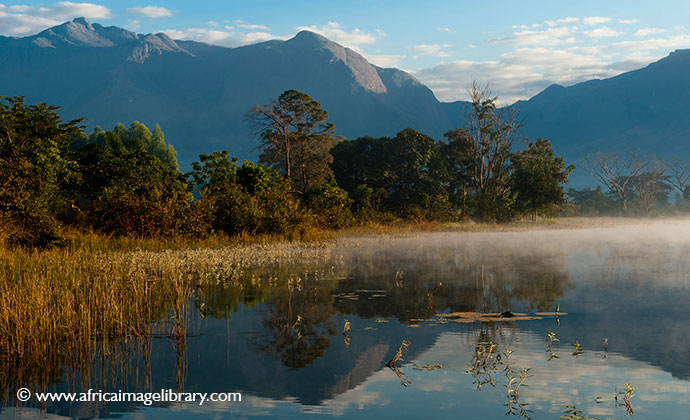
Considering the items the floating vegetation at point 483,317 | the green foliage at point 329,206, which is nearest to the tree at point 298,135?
the green foliage at point 329,206

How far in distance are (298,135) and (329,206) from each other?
14805mm

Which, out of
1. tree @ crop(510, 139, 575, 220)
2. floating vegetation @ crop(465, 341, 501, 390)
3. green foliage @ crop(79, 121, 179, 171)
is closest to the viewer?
floating vegetation @ crop(465, 341, 501, 390)

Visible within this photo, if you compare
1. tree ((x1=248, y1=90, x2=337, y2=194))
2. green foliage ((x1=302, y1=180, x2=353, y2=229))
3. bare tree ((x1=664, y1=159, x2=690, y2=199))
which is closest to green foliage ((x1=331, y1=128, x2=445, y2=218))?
tree ((x1=248, y1=90, x2=337, y2=194))

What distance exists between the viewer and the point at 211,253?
20031 mm

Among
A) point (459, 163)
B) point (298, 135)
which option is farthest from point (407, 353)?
point (459, 163)

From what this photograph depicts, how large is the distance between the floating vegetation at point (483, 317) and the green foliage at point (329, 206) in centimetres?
2227

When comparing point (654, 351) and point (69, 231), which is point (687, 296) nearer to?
point (654, 351)

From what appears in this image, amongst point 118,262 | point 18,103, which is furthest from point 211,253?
point 18,103

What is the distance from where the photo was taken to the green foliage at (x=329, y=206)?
3452 cm

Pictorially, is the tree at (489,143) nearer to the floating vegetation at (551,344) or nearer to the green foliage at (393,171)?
the green foliage at (393,171)

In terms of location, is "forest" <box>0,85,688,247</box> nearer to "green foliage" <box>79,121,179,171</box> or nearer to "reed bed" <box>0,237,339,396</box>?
"reed bed" <box>0,237,339,396</box>

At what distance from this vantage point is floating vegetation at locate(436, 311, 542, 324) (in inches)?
442

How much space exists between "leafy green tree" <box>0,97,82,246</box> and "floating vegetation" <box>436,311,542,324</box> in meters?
12.9

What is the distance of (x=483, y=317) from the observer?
11.4m
